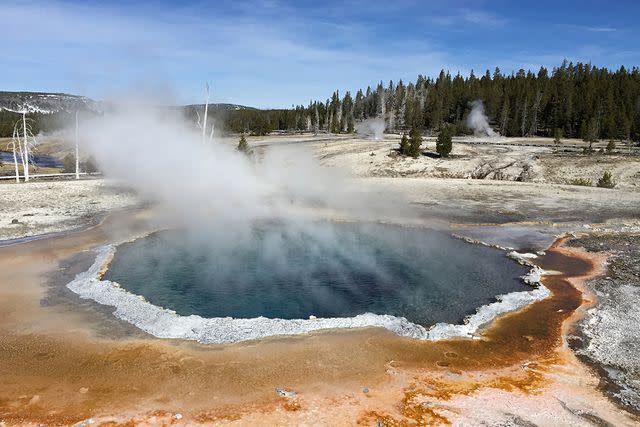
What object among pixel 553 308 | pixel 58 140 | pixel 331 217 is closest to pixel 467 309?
pixel 553 308

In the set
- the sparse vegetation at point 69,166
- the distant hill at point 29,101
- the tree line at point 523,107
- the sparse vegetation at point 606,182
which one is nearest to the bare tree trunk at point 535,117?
the tree line at point 523,107

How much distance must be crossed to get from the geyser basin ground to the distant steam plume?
37.4 m

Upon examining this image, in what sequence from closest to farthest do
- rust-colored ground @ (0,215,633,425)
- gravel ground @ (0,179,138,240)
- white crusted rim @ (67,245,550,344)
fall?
rust-colored ground @ (0,215,633,425) → white crusted rim @ (67,245,550,344) → gravel ground @ (0,179,138,240)

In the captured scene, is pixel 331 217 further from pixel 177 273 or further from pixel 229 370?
pixel 229 370

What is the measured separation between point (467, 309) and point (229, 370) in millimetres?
5081

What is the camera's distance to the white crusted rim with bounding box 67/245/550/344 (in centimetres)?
804

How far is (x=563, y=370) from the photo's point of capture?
7.09 meters

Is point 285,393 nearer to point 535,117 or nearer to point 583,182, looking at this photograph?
point 583,182

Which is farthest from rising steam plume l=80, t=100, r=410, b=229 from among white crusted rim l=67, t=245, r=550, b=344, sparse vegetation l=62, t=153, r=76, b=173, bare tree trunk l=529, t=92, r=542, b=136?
bare tree trunk l=529, t=92, r=542, b=136

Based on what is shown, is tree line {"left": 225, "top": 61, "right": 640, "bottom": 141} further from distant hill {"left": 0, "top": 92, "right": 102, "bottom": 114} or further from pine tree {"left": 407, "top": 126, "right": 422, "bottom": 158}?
distant hill {"left": 0, "top": 92, "right": 102, "bottom": 114}

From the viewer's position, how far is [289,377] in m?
6.70

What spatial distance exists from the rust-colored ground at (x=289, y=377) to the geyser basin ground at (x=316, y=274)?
113cm

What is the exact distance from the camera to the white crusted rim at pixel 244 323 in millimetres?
8039

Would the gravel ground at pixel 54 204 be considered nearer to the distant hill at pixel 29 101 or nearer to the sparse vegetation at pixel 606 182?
the sparse vegetation at pixel 606 182
